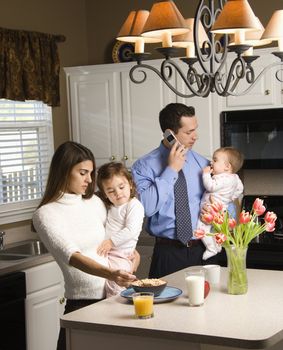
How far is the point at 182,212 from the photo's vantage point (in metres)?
3.83

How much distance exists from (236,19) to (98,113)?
280 cm

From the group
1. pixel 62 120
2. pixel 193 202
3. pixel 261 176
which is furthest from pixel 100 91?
pixel 193 202

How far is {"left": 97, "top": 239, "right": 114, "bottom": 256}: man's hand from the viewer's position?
323 cm

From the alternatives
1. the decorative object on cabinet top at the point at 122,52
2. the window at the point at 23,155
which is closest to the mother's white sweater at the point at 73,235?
the window at the point at 23,155

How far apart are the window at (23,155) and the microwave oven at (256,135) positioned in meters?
1.35

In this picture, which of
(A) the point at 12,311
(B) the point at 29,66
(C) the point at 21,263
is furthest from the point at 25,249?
(B) the point at 29,66

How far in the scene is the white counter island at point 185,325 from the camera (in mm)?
2447

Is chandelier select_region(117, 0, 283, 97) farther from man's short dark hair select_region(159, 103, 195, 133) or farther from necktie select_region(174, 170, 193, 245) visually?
necktie select_region(174, 170, 193, 245)

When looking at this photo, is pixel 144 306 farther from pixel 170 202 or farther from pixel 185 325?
pixel 170 202

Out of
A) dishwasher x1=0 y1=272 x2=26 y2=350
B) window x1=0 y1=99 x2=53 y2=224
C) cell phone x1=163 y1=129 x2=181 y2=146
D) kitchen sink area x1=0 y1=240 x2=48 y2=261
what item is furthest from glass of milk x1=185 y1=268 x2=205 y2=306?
window x1=0 y1=99 x2=53 y2=224

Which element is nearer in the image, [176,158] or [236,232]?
[236,232]

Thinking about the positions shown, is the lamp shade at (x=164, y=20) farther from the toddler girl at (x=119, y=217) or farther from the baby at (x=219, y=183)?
the baby at (x=219, y=183)

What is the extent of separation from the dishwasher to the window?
2.65 ft

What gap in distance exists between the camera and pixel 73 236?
10.2ft
